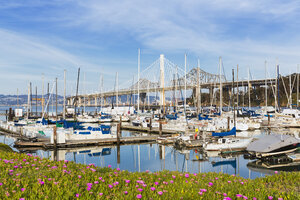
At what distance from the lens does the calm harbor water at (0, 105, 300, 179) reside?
20.1 m

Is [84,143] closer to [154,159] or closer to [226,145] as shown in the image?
[154,159]

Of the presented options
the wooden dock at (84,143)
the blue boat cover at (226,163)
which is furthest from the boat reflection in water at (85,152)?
the blue boat cover at (226,163)

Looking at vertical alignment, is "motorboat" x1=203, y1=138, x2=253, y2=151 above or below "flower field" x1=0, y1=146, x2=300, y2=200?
below

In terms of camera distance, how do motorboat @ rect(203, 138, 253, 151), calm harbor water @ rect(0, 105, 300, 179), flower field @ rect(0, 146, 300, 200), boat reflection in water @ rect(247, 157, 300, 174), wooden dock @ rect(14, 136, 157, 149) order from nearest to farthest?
flower field @ rect(0, 146, 300, 200)
boat reflection in water @ rect(247, 157, 300, 174)
calm harbor water @ rect(0, 105, 300, 179)
motorboat @ rect(203, 138, 253, 151)
wooden dock @ rect(14, 136, 157, 149)

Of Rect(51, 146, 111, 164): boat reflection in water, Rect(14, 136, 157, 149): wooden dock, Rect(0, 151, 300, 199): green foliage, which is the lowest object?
Rect(51, 146, 111, 164): boat reflection in water

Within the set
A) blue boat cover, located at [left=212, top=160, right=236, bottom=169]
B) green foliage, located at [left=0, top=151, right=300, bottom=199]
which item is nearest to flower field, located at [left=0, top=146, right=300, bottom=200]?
green foliage, located at [left=0, top=151, right=300, bottom=199]

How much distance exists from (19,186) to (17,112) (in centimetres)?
7425

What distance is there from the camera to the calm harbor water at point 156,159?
66.0ft

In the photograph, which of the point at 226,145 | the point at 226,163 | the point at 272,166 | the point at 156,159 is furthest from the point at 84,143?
the point at 272,166

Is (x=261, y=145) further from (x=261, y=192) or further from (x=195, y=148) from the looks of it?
(x=261, y=192)

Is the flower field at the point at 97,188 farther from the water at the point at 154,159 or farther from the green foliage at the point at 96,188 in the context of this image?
the water at the point at 154,159

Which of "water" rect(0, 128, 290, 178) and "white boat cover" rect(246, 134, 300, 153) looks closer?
"water" rect(0, 128, 290, 178)

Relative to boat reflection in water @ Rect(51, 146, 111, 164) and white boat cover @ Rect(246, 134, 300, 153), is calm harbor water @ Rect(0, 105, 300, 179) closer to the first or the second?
boat reflection in water @ Rect(51, 146, 111, 164)

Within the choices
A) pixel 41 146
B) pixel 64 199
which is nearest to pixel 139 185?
pixel 64 199
